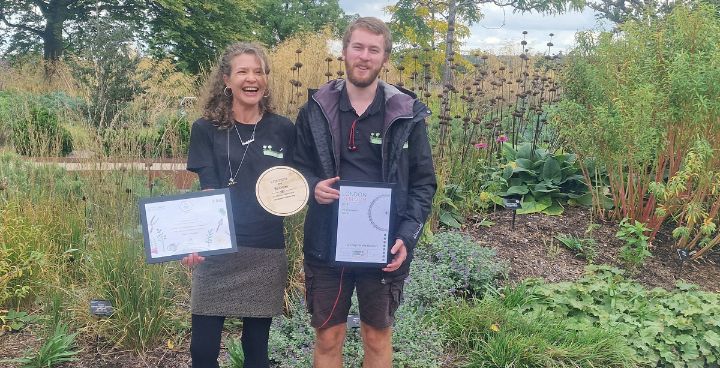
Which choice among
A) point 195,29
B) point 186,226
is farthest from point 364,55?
point 195,29

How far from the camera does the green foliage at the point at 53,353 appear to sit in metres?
3.38

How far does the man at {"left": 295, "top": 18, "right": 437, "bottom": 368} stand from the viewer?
2.55 meters

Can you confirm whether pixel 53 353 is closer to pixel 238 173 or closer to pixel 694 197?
pixel 238 173

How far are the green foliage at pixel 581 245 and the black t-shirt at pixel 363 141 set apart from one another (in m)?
3.29

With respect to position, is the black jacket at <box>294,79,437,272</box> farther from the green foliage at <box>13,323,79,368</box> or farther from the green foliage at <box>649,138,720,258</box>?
the green foliage at <box>649,138,720,258</box>

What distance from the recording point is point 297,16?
130ft

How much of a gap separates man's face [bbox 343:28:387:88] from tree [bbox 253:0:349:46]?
34.9m

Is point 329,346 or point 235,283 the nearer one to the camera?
point 235,283

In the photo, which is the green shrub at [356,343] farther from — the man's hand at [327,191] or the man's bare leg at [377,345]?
the man's hand at [327,191]

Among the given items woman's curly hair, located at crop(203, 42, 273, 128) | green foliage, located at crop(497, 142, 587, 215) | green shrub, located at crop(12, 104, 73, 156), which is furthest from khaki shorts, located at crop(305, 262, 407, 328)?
green foliage, located at crop(497, 142, 587, 215)

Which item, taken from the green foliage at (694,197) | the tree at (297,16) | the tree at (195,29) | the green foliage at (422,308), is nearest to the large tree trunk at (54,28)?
the tree at (195,29)

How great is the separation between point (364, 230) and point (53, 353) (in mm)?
2039

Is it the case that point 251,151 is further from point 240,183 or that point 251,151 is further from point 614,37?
point 614,37

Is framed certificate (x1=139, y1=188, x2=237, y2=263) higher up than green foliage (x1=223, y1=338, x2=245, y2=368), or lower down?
higher up
